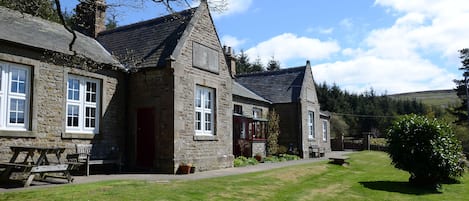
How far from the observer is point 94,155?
15.7 meters

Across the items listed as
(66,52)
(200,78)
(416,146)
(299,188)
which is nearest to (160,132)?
(200,78)

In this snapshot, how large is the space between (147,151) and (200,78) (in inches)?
153

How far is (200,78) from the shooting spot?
59.6 feet

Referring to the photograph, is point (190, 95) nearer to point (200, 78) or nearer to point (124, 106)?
point (200, 78)

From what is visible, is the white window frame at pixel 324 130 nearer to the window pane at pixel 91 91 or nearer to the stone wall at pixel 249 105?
the stone wall at pixel 249 105

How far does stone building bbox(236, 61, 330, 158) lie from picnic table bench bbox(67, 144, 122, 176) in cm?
1611

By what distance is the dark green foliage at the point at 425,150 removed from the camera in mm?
15875

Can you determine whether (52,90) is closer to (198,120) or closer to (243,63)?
(198,120)

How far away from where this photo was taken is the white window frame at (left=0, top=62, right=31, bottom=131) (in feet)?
42.4

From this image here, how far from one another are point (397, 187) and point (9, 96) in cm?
1434

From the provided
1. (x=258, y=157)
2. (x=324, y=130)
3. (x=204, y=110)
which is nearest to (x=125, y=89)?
(x=204, y=110)

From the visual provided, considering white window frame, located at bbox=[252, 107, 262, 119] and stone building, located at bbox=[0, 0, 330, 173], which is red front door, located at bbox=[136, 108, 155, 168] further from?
white window frame, located at bbox=[252, 107, 262, 119]

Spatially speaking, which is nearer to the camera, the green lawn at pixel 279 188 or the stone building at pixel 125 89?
the green lawn at pixel 279 188

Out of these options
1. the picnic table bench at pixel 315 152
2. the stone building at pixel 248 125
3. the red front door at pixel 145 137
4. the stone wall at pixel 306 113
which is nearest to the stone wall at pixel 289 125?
the stone wall at pixel 306 113
